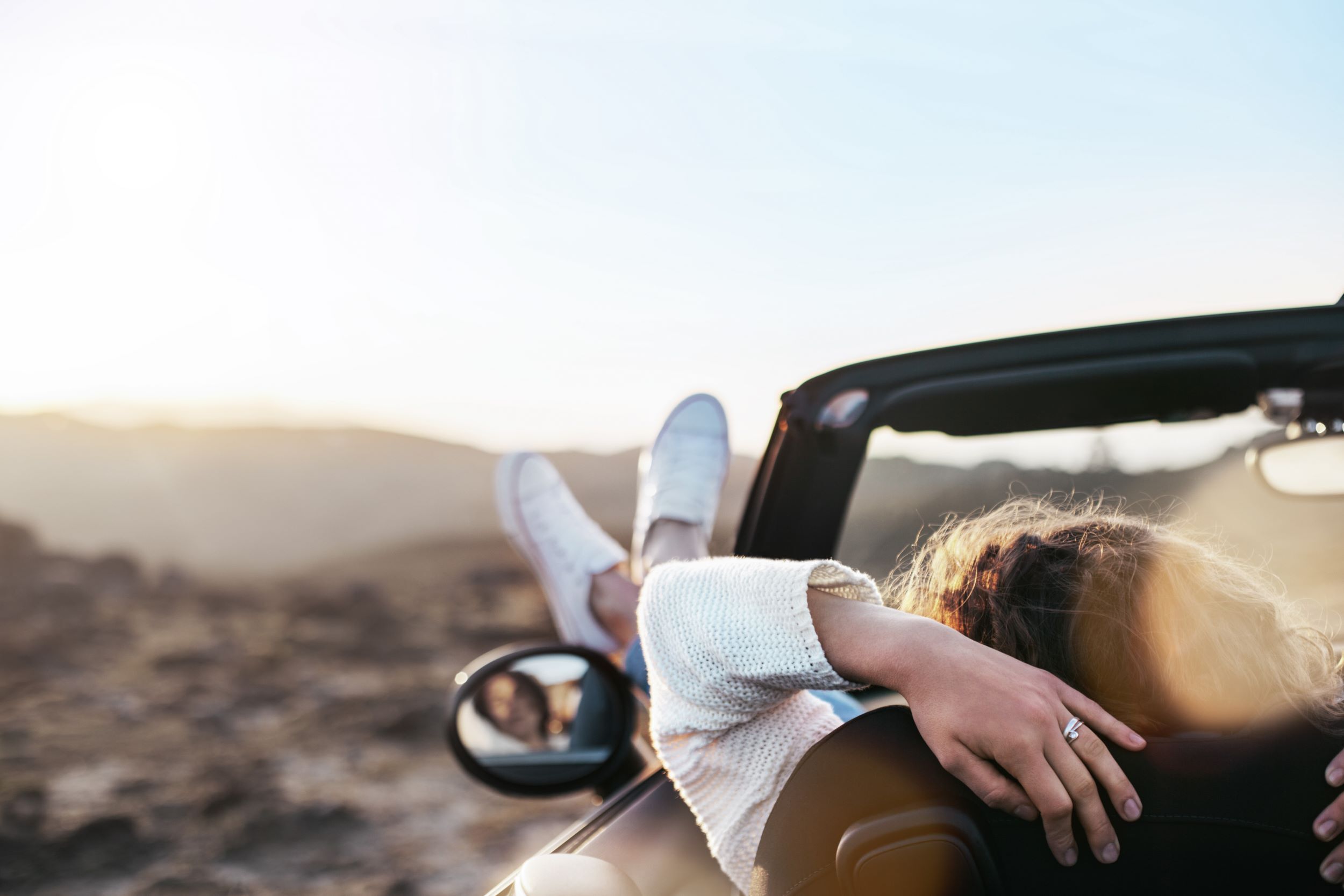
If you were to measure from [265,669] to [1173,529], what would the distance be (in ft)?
27.6

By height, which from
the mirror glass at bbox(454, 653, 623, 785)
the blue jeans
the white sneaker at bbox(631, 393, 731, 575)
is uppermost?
the white sneaker at bbox(631, 393, 731, 575)

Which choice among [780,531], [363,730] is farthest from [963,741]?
[363,730]

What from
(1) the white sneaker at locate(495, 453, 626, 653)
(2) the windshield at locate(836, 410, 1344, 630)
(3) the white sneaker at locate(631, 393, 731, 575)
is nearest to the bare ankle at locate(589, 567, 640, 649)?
(1) the white sneaker at locate(495, 453, 626, 653)

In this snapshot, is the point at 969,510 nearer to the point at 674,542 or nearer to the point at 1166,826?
the point at 1166,826

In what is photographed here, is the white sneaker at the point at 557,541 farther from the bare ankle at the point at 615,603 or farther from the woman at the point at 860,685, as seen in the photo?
the woman at the point at 860,685

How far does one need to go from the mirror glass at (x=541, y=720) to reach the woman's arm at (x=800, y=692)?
113cm

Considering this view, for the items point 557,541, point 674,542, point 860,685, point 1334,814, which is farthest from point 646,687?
point 1334,814

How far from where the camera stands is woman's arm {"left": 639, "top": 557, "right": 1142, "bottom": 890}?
2.57 ft

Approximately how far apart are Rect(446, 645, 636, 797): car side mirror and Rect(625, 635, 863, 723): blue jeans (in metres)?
0.10

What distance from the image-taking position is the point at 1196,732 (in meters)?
0.81

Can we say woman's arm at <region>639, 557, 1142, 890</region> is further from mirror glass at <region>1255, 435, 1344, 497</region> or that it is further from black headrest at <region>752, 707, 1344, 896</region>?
mirror glass at <region>1255, 435, 1344, 497</region>

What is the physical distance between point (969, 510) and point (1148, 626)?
0.69 meters

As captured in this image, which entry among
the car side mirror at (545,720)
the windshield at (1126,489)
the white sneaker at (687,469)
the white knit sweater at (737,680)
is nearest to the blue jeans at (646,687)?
the car side mirror at (545,720)

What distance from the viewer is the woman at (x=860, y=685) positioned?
78 cm
